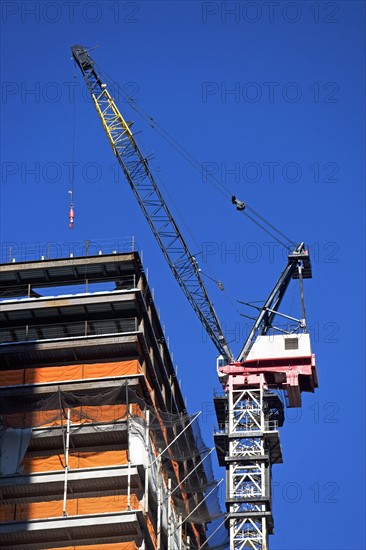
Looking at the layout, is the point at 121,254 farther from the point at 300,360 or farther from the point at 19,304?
the point at 300,360

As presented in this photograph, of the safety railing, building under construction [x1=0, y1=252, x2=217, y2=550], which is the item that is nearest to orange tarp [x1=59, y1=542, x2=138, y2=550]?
building under construction [x1=0, y1=252, x2=217, y2=550]

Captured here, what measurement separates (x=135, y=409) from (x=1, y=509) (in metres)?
13.3

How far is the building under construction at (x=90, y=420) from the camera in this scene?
12850 cm

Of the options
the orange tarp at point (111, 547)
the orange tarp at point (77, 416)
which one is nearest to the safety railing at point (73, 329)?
the orange tarp at point (77, 416)

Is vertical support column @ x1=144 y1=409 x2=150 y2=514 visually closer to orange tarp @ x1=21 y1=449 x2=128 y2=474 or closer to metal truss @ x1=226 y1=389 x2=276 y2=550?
orange tarp @ x1=21 y1=449 x2=128 y2=474

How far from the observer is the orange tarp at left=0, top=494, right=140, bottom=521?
423 feet

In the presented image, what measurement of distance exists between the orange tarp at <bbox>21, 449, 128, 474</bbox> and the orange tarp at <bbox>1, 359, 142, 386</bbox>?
708 cm

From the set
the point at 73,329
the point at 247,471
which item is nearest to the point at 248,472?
the point at 247,471

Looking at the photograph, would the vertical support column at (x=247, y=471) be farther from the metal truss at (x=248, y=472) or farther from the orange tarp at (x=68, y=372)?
the orange tarp at (x=68, y=372)

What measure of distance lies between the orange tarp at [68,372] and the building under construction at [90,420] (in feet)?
0.27

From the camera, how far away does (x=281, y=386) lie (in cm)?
16550

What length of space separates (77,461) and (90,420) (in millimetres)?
3423

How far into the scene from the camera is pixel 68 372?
138 m

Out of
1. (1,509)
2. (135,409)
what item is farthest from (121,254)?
(1,509)
